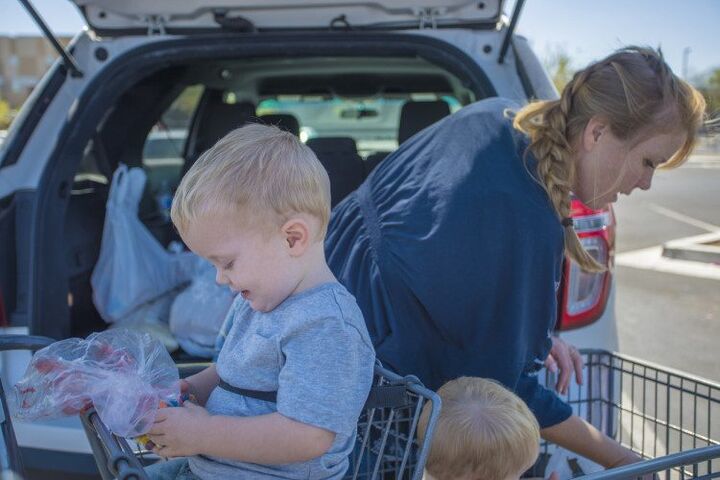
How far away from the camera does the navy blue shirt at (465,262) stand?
157 centimetres

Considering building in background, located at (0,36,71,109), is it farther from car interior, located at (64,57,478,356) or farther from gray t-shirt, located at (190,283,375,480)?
gray t-shirt, located at (190,283,375,480)

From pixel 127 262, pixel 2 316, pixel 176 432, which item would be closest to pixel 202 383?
pixel 176 432

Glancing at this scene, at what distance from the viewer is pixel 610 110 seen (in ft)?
5.49

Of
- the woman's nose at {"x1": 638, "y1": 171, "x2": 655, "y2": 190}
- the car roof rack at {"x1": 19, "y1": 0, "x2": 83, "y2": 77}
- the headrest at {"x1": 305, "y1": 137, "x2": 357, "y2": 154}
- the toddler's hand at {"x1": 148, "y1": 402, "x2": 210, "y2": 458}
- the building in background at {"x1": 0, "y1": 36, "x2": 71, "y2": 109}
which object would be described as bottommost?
the woman's nose at {"x1": 638, "y1": 171, "x2": 655, "y2": 190}

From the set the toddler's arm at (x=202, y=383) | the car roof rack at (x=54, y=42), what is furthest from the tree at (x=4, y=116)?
the toddler's arm at (x=202, y=383)

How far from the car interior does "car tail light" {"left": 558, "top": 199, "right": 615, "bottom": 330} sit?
84cm

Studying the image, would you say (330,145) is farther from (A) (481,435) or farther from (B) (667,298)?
(B) (667,298)

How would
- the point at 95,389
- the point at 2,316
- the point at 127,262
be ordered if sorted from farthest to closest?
the point at 127,262 → the point at 2,316 → the point at 95,389

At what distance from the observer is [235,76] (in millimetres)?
4961

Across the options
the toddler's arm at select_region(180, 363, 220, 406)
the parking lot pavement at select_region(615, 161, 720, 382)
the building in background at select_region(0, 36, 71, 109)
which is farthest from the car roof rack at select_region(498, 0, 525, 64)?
the building in background at select_region(0, 36, 71, 109)

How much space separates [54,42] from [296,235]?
1.80 metres

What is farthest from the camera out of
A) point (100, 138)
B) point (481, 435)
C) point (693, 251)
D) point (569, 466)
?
point (693, 251)

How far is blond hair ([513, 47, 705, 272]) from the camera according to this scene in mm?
1658

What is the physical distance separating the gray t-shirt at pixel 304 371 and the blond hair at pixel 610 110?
59cm
